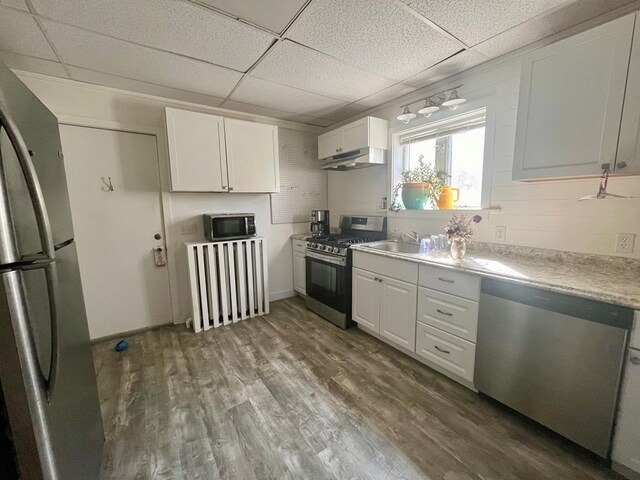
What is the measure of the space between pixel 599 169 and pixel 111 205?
12.3 feet

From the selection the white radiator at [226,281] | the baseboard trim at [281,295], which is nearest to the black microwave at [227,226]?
the white radiator at [226,281]

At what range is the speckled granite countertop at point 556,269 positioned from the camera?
1.26 meters

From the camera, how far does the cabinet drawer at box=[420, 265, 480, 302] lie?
5.68 ft

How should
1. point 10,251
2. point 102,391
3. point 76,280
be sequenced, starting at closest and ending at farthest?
point 10,251 → point 76,280 → point 102,391

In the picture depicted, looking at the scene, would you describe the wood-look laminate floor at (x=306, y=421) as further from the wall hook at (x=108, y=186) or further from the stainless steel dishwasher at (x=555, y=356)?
the wall hook at (x=108, y=186)

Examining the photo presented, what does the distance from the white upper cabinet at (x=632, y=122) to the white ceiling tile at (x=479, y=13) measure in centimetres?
49

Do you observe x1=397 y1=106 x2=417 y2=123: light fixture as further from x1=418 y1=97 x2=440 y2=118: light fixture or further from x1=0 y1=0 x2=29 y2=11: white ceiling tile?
x1=0 y1=0 x2=29 y2=11: white ceiling tile

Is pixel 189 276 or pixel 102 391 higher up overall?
pixel 189 276

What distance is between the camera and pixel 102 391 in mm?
1908

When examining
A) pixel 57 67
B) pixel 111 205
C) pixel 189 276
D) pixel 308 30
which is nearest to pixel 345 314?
pixel 189 276

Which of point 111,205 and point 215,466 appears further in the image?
point 111,205

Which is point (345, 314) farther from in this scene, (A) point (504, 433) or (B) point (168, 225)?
(B) point (168, 225)

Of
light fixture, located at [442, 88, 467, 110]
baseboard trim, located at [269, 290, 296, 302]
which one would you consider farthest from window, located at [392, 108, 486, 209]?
baseboard trim, located at [269, 290, 296, 302]

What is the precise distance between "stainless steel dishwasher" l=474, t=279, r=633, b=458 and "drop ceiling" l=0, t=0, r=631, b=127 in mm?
1643
